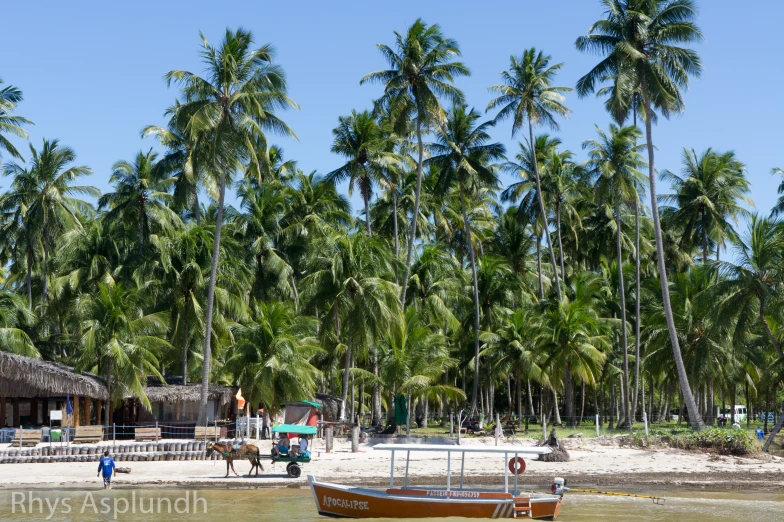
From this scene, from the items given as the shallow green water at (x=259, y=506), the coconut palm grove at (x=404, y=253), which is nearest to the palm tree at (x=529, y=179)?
the coconut palm grove at (x=404, y=253)

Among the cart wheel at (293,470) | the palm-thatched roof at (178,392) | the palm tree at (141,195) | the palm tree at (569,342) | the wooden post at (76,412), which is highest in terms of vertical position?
the palm tree at (141,195)

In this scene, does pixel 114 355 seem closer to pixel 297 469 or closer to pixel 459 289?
pixel 297 469

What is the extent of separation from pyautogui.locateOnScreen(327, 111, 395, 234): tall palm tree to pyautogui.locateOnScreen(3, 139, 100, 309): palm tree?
15.9 metres

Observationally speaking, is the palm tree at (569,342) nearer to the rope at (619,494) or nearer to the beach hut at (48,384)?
the rope at (619,494)

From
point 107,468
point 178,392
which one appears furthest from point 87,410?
point 107,468

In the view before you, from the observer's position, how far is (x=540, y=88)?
46.1 m

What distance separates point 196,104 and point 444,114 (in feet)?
42.5

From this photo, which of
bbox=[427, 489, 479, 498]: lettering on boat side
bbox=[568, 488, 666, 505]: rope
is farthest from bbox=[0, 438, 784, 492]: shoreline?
bbox=[427, 489, 479, 498]: lettering on boat side

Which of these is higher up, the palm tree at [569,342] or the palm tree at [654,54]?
the palm tree at [654,54]

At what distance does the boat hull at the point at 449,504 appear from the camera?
62.6ft

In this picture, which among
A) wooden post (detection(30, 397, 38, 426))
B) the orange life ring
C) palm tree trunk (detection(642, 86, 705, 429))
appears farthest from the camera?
wooden post (detection(30, 397, 38, 426))

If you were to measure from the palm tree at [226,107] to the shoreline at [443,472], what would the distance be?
7.46 meters

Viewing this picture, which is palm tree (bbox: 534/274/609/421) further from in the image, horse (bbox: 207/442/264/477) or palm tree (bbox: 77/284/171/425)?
palm tree (bbox: 77/284/171/425)

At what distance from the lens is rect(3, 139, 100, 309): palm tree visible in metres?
49.3
